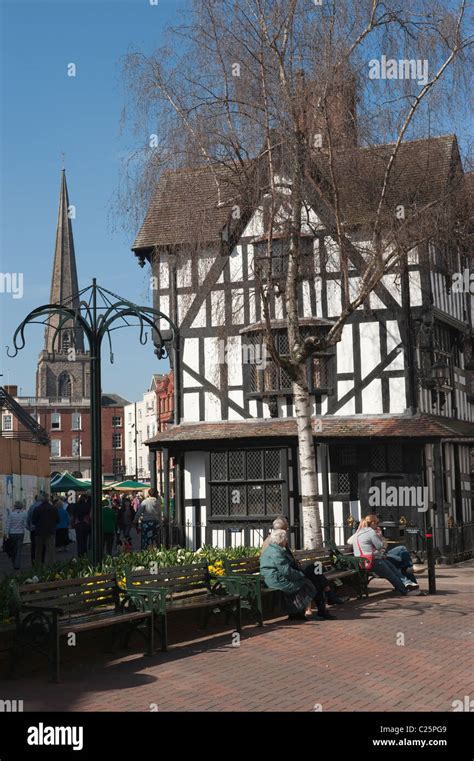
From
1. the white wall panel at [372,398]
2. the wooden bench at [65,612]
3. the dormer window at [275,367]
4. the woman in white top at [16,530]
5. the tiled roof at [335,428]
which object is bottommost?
the wooden bench at [65,612]

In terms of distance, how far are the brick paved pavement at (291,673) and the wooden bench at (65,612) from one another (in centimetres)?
35

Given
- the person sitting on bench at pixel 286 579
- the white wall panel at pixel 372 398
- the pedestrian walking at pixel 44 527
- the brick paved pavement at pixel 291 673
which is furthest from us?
the white wall panel at pixel 372 398

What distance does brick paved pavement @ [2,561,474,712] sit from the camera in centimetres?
915

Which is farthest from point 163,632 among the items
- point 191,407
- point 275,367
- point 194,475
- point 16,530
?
point 191,407

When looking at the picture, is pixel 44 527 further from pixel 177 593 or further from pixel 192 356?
pixel 177 593

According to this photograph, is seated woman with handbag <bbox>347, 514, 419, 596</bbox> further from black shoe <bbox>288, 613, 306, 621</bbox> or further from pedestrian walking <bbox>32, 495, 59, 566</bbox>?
pedestrian walking <bbox>32, 495, 59, 566</bbox>

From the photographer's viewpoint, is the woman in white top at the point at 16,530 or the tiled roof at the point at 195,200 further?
the woman in white top at the point at 16,530

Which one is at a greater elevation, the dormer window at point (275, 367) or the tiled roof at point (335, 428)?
the dormer window at point (275, 367)

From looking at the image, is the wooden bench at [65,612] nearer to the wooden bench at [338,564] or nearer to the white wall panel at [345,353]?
the wooden bench at [338,564]

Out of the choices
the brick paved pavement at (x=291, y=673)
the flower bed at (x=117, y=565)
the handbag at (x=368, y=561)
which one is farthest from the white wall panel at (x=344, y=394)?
the brick paved pavement at (x=291, y=673)

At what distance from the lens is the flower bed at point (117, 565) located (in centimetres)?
1197

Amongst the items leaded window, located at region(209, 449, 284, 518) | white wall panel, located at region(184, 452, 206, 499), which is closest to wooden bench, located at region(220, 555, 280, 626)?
leaded window, located at region(209, 449, 284, 518)

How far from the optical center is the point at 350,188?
1888 cm
